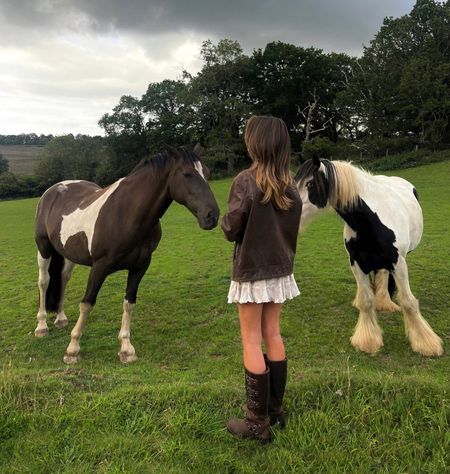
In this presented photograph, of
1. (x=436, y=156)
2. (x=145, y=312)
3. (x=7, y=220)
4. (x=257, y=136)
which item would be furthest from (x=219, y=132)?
(x=257, y=136)

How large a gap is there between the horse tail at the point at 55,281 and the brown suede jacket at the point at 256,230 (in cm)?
427

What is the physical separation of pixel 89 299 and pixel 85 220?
3.28ft

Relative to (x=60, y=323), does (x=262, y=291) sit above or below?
above

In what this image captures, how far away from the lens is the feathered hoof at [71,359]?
481 centimetres

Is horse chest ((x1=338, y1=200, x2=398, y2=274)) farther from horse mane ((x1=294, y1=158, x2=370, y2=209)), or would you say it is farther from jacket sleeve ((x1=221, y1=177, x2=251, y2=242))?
jacket sleeve ((x1=221, y1=177, x2=251, y2=242))

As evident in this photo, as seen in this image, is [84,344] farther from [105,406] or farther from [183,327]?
[105,406]

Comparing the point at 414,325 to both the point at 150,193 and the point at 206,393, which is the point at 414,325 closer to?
the point at 206,393

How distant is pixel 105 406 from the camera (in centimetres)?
295

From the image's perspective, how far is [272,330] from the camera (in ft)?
9.19

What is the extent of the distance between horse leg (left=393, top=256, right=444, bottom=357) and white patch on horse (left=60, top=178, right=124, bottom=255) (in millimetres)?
3485

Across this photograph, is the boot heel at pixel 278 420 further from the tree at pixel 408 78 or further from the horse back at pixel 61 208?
the tree at pixel 408 78

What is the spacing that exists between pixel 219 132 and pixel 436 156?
20.1m

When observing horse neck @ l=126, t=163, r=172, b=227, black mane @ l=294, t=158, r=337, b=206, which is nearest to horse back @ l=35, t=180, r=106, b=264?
horse neck @ l=126, t=163, r=172, b=227

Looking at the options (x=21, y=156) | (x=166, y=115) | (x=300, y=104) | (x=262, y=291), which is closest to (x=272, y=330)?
(x=262, y=291)
